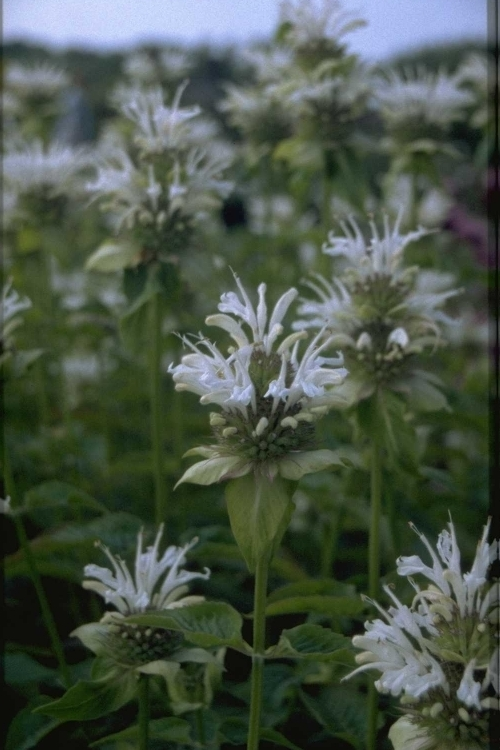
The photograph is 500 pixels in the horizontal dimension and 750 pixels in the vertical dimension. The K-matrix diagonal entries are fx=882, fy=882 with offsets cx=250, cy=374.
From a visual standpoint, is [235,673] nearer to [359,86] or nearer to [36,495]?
[36,495]

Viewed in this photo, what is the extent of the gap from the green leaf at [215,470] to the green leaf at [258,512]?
27mm

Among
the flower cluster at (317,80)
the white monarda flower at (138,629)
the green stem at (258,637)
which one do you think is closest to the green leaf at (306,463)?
the green stem at (258,637)

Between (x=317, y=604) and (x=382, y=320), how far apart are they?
0.53 metres

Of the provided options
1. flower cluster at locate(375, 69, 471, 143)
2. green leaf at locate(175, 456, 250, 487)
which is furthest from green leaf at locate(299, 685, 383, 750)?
flower cluster at locate(375, 69, 471, 143)

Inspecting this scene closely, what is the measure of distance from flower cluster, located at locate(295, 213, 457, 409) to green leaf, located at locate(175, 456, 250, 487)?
0.38 metres

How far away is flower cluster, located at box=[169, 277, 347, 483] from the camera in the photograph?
3.77 ft

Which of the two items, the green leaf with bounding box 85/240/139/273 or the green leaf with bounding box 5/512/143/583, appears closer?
the green leaf with bounding box 5/512/143/583

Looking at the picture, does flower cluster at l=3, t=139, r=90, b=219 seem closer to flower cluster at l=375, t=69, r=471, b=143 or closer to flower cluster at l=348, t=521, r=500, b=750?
flower cluster at l=375, t=69, r=471, b=143

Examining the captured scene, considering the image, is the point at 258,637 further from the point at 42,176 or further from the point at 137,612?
the point at 42,176

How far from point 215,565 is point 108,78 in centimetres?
849

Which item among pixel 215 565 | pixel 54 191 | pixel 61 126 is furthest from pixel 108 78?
pixel 215 565

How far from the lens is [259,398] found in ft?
3.94

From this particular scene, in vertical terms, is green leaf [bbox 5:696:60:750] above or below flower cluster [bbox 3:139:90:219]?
below

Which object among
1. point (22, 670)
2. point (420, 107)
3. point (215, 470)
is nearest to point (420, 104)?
point (420, 107)
